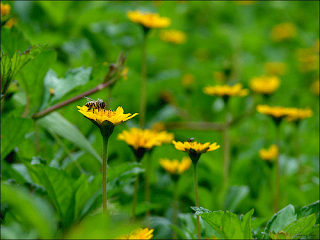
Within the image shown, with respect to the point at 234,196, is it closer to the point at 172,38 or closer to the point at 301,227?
the point at 301,227

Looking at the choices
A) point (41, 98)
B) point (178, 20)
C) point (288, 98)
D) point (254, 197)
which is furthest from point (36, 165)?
point (178, 20)

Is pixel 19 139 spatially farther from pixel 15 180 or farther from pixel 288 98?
pixel 288 98

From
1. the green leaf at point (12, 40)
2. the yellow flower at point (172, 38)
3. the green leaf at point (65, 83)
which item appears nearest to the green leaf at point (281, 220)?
the green leaf at point (65, 83)

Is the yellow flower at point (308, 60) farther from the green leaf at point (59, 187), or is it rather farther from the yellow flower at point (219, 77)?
the green leaf at point (59, 187)

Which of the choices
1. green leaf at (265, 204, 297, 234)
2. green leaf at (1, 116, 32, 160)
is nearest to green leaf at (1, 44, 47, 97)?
green leaf at (1, 116, 32, 160)

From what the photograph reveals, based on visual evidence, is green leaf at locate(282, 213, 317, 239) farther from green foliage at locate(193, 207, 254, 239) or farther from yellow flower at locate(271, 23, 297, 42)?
yellow flower at locate(271, 23, 297, 42)
